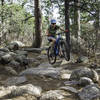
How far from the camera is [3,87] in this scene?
4820 mm

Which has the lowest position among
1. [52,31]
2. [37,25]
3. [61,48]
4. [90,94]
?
[90,94]

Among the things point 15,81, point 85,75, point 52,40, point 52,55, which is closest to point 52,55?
point 52,55

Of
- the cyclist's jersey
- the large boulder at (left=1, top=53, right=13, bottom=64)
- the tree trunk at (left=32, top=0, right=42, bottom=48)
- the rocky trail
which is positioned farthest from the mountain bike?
the tree trunk at (left=32, top=0, right=42, bottom=48)

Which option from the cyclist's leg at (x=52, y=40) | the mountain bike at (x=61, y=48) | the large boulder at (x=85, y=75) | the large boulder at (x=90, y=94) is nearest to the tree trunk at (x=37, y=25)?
the cyclist's leg at (x=52, y=40)

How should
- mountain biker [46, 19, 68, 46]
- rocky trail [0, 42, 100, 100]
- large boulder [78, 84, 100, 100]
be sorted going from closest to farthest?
1. large boulder [78, 84, 100, 100]
2. rocky trail [0, 42, 100, 100]
3. mountain biker [46, 19, 68, 46]

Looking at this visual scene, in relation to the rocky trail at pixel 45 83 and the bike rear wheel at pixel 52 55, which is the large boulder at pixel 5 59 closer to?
the rocky trail at pixel 45 83

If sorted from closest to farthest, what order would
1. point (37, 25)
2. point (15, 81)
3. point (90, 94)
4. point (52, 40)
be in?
point (90, 94) < point (15, 81) < point (52, 40) < point (37, 25)

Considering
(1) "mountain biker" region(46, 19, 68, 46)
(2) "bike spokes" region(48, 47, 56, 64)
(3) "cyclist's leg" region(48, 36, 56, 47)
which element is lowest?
(2) "bike spokes" region(48, 47, 56, 64)

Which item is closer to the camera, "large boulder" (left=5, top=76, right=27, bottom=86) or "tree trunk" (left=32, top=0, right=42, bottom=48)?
"large boulder" (left=5, top=76, right=27, bottom=86)

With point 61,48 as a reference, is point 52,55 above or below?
below

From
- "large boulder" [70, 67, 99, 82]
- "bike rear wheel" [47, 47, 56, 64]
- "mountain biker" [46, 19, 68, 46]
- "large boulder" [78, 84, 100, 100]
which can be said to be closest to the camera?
"large boulder" [78, 84, 100, 100]

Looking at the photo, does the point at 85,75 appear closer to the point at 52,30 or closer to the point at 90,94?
the point at 90,94

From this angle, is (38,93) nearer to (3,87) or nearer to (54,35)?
(3,87)

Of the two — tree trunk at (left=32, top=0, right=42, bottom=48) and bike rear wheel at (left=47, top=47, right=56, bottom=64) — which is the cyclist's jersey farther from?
tree trunk at (left=32, top=0, right=42, bottom=48)
